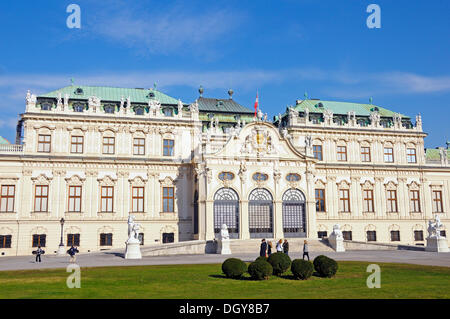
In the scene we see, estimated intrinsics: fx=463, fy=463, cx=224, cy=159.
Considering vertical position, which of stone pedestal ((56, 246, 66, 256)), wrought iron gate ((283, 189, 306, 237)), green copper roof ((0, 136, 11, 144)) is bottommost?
stone pedestal ((56, 246, 66, 256))

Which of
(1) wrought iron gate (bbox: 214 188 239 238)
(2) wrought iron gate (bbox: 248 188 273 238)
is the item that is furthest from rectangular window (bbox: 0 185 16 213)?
(2) wrought iron gate (bbox: 248 188 273 238)

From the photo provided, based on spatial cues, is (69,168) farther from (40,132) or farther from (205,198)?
(205,198)

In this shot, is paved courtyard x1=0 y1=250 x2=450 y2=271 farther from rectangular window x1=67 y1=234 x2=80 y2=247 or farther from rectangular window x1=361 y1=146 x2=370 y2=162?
rectangular window x1=361 y1=146 x2=370 y2=162

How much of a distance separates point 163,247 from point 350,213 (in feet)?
89.8

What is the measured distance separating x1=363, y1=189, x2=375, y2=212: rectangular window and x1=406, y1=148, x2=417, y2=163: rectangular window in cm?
756

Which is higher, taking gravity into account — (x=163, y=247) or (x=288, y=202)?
(x=288, y=202)

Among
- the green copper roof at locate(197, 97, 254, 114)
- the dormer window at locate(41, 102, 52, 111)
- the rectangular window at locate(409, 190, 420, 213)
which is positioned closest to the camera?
the dormer window at locate(41, 102, 52, 111)

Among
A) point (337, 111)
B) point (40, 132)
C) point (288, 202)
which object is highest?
point (337, 111)

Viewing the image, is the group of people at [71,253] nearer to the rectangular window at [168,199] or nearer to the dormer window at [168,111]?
the rectangular window at [168,199]

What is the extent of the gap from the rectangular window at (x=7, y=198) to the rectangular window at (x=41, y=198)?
2313mm

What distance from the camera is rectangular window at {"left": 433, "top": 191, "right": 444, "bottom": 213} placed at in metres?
61.8

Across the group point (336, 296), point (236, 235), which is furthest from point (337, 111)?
point (336, 296)
